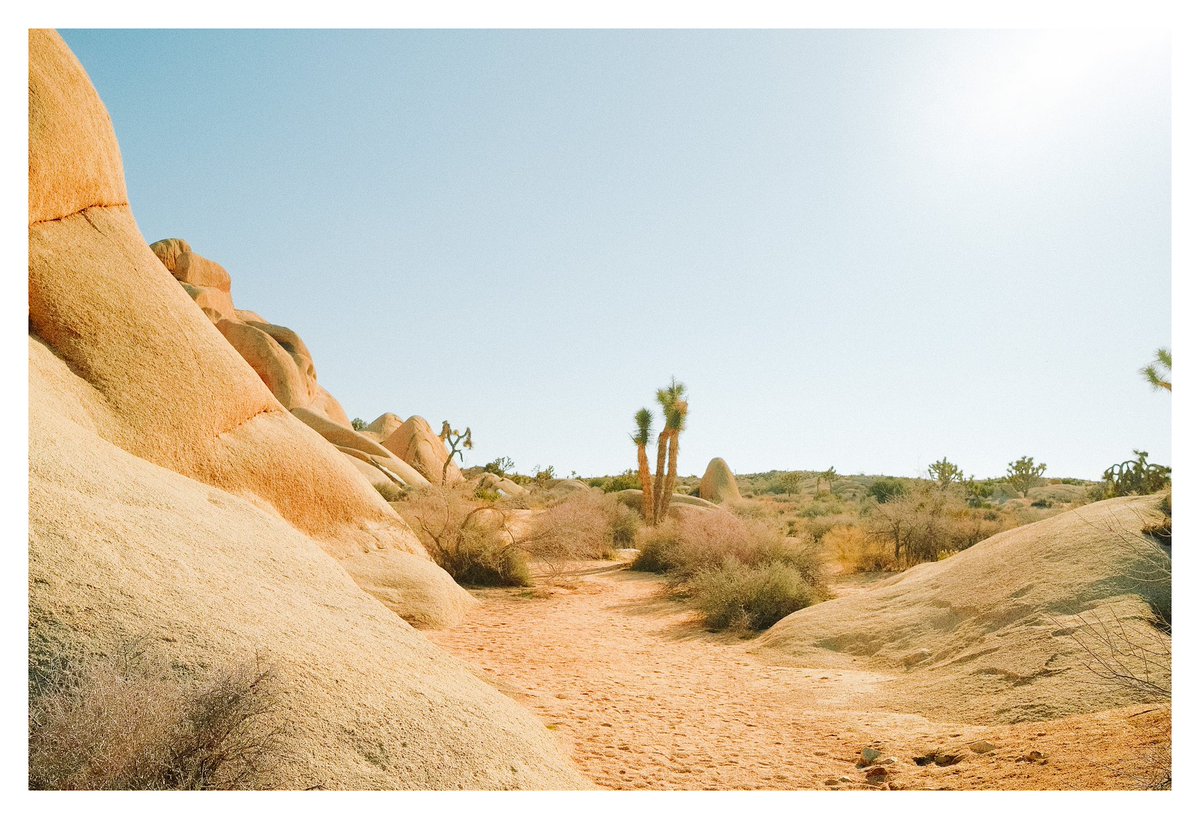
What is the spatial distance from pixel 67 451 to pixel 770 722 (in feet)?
17.2

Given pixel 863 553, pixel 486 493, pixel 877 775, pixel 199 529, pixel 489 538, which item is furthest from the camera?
pixel 486 493

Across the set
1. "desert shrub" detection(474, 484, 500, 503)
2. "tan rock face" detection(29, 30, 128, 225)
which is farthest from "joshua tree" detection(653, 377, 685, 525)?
"tan rock face" detection(29, 30, 128, 225)

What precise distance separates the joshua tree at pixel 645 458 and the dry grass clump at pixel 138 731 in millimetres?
19669

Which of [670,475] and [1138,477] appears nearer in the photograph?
[1138,477]

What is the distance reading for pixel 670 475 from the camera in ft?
74.6

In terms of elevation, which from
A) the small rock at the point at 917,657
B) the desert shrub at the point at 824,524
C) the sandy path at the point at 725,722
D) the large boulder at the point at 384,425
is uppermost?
the large boulder at the point at 384,425

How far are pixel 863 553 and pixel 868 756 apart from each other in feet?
36.8

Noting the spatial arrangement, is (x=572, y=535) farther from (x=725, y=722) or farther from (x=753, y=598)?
(x=725, y=722)

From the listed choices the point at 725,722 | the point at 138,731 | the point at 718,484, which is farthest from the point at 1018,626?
the point at 718,484

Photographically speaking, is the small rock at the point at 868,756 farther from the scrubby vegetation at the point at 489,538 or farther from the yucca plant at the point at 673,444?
the yucca plant at the point at 673,444

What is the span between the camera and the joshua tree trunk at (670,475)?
2253 cm

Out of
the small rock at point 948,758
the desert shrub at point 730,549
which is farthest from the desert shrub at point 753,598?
the small rock at point 948,758

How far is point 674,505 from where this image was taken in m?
25.2

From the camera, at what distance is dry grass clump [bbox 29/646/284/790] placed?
2.80 m
